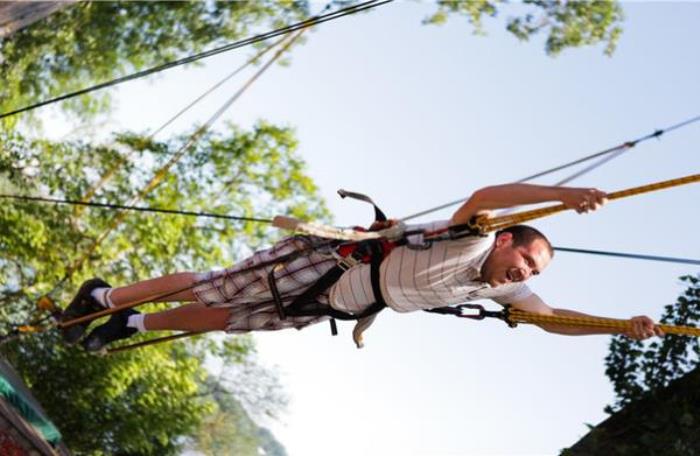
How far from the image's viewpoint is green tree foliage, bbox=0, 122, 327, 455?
1112 centimetres

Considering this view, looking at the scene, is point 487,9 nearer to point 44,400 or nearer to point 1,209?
point 1,209

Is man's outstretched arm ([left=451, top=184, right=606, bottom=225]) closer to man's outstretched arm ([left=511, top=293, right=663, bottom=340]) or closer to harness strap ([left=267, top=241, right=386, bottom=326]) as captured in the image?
harness strap ([left=267, top=241, right=386, bottom=326])

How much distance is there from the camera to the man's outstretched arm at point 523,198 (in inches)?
128

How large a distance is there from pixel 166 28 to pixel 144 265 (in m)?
3.95

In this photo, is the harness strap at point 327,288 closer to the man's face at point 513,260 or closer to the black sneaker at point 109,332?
the man's face at point 513,260

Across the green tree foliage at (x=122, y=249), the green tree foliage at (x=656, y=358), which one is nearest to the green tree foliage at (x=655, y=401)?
the green tree foliage at (x=656, y=358)

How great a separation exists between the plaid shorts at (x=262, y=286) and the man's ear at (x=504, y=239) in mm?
758

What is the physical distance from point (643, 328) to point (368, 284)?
108 centimetres

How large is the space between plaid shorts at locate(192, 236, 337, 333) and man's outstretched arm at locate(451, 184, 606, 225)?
2.60 ft

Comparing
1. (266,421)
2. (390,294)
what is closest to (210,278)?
(390,294)

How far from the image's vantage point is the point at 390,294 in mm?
3836

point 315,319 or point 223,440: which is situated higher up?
point 223,440

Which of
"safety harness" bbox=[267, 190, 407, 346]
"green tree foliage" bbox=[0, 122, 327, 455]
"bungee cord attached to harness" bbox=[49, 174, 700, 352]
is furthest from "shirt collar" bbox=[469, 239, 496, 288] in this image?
"green tree foliage" bbox=[0, 122, 327, 455]

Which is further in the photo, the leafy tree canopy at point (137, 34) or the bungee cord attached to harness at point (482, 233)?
the leafy tree canopy at point (137, 34)
